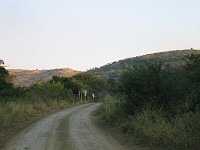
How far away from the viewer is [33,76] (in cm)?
13362

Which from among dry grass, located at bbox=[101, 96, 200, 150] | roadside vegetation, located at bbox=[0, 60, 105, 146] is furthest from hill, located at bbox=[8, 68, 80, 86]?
dry grass, located at bbox=[101, 96, 200, 150]

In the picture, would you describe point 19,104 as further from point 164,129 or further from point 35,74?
point 35,74

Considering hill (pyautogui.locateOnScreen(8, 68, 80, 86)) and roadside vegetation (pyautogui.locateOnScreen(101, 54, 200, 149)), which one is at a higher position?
hill (pyautogui.locateOnScreen(8, 68, 80, 86))

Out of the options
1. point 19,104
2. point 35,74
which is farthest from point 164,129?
point 35,74

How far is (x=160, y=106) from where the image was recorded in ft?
58.6

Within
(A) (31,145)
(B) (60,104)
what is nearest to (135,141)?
(A) (31,145)

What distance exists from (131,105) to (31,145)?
23.3 feet

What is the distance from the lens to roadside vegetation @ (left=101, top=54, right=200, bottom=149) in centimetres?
1289

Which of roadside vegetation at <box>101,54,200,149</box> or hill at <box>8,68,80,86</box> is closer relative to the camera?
roadside vegetation at <box>101,54,200,149</box>

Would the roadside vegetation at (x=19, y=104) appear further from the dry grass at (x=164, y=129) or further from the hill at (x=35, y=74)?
the hill at (x=35, y=74)

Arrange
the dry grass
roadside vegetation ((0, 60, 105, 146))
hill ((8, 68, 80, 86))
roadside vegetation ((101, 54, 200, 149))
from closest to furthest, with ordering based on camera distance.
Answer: the dry grass < roadside vegetation ((101, 54, 200, 149)) < roadside vegetation ((0, 60, 105, 146)) < hill ((8, 68, 80, 86))

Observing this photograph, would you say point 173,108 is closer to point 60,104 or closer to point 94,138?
point 94,138

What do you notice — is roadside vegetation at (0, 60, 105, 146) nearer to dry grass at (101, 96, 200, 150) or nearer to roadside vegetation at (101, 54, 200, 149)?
dry grass at (101, 96, 200, 150)

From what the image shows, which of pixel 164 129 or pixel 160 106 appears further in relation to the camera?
pixel 160 106
